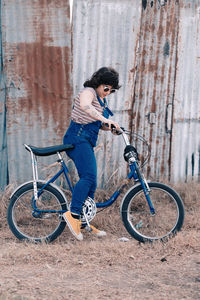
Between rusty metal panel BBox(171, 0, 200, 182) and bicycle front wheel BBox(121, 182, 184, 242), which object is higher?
rusty metal panel BBox(171, 0, 200, 182)

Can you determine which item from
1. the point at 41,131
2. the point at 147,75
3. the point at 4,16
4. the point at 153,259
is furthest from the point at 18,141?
the point at 153,259

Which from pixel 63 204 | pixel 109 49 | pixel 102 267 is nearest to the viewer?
pixel 102 267

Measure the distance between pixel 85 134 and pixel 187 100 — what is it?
8.57ft

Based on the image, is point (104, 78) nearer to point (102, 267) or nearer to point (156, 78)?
point (156, 78)

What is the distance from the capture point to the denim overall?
465 cm

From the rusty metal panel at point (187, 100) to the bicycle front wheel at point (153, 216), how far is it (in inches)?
37.3

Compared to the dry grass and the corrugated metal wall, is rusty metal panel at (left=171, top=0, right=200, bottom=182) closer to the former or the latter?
the corrugated metal wall

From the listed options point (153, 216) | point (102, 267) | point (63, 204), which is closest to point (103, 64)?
point (63, 204)

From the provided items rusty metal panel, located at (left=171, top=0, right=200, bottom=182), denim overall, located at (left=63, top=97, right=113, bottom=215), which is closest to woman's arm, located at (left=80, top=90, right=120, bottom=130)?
denim overall, located at (left=63, top=97, right=113, bottom=215)

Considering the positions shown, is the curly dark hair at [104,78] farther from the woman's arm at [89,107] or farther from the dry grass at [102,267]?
the dry grass at [102,267]

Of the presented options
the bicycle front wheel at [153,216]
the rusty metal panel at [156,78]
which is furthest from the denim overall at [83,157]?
the rusty metal panel at [156,78]

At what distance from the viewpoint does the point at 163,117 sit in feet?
21.5

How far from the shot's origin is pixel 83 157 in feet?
15.4

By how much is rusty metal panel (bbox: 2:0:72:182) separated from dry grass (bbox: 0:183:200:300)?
146cm
